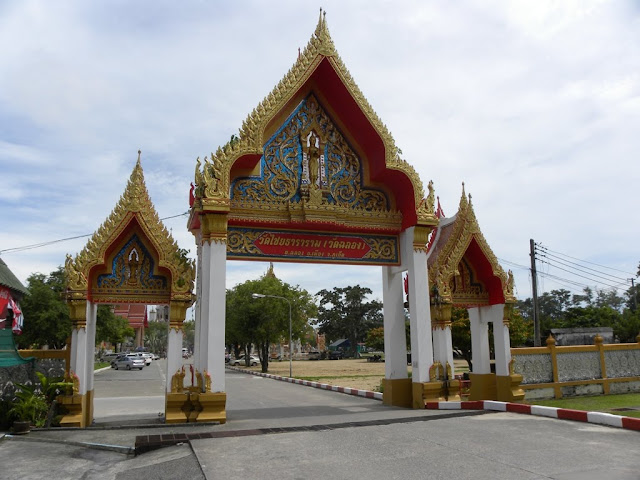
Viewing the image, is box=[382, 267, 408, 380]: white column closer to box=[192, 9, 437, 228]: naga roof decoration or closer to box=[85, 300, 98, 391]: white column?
box=[192, 9, 437, 228]: naga roof decoration

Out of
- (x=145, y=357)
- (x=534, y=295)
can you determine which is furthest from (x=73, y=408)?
(x=145, y=357)

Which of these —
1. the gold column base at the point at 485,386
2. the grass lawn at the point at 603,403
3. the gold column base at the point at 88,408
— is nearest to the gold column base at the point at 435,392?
the gold column base at the point at 485,386

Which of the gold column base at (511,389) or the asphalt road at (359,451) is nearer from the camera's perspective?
the asphalt road at (359,451)

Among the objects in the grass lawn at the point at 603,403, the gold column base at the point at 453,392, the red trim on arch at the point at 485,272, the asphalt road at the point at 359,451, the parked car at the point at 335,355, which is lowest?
the parked car at the point at 335,355

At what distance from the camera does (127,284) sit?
11180mm

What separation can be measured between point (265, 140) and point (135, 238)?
3.65 metres

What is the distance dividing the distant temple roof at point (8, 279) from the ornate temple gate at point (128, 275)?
24105mm

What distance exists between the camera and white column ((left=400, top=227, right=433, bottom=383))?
40.3ft

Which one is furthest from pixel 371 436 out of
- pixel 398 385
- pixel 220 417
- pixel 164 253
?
pixel 164 253

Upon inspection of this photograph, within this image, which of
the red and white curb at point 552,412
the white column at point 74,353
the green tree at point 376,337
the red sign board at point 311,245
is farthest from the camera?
the green tree at point 376,337

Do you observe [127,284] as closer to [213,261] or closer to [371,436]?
[213,261]

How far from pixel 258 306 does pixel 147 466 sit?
32447 mm

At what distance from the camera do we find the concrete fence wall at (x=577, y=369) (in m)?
14.1

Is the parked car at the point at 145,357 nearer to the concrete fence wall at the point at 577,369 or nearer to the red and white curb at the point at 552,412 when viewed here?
the concrete fence wall at the point at 577,369
